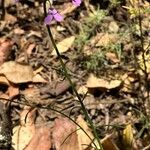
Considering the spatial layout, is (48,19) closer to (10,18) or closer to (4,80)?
(4,80)

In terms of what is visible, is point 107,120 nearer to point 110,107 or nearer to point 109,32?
point 110,107

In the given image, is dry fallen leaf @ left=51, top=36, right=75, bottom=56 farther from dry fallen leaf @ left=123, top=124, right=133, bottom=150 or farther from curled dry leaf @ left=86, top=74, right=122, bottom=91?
dry fallen leaf @ left=123, top=124, right=133, bottom=150

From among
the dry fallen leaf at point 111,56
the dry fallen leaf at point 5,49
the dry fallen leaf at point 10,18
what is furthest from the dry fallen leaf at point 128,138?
the dry fallen leaf at point 10,18

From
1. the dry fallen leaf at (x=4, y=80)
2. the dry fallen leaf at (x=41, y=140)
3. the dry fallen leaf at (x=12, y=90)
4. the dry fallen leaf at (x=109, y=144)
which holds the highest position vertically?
the dry fallen leaf at (x=4, y=80)

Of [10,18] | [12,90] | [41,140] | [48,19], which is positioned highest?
[48,19]

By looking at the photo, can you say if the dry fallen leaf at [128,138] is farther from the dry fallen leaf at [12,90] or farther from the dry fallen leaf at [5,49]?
the dry fallen leaf at [5,49]

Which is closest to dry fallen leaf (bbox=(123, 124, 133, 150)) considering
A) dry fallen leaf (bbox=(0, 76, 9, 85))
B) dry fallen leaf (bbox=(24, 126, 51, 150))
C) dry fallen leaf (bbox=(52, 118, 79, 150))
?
dry fallen leaf (bbox=(52, 118, 79, 150))

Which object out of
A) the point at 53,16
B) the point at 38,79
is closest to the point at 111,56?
the point at 38,79

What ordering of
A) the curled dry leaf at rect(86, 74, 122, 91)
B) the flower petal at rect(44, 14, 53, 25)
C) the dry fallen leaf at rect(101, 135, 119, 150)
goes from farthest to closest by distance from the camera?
1. the curled dry leaf at rect(86, 74, 122, 91)
2. the dry fallen leaf at rect(101, 135, 119, 150)
3. the flower petal at rect(44, 14, 53, 25)

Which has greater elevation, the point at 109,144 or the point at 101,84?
the point at 101,84
